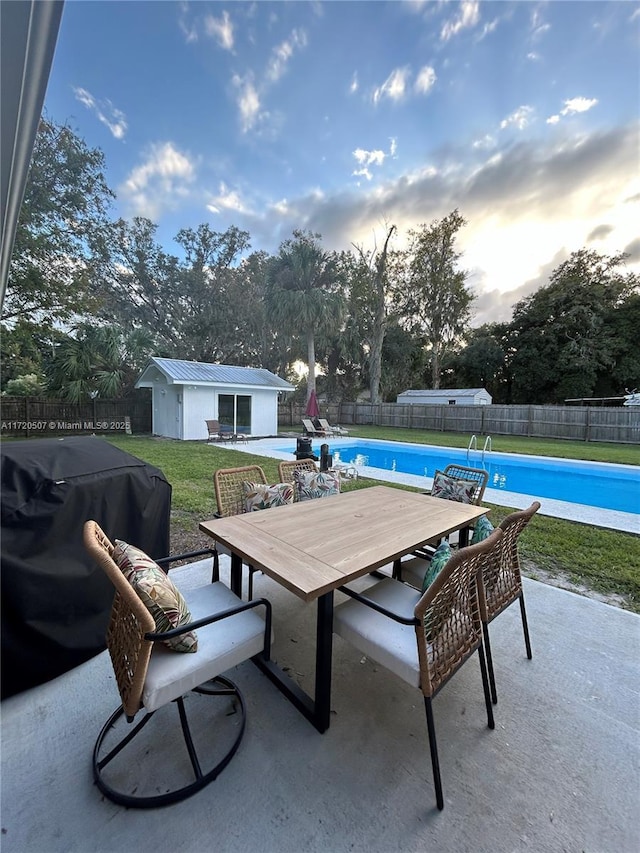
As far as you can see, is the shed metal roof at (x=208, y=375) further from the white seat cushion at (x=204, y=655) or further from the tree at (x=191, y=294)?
the white seat cushion at (x=204, y=655)

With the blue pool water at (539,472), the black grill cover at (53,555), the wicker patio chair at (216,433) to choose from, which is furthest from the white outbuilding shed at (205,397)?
the black grill cover at (53,555)

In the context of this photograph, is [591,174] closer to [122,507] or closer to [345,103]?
[345,103]

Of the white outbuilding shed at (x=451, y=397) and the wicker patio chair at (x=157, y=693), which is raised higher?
the white outbuilding shed at (x=451, y=397)

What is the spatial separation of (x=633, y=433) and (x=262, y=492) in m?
14.8

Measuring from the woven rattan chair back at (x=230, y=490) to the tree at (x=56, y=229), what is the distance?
11.8 meters

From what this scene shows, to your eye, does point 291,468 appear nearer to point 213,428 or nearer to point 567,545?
point 567,545

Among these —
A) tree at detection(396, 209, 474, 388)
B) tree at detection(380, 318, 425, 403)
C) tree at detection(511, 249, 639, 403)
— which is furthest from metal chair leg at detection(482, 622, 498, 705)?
tree at detection(396, 209, 474, 388)

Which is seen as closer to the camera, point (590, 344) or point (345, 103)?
point (345, 103)

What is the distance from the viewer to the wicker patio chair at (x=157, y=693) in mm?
1242

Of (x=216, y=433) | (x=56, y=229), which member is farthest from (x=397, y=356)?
(x=56, y=229)

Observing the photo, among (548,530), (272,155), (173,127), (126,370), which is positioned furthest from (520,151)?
(126,370)

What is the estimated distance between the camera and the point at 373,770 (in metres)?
1.41

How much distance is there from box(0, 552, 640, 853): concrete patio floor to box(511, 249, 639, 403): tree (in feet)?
69.1

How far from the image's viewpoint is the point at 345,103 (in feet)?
16.6
